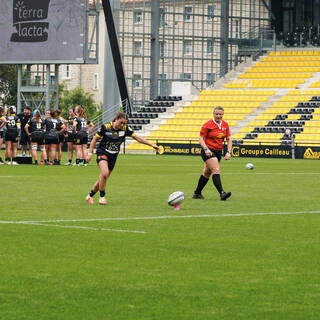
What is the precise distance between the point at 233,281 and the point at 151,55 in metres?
50.4

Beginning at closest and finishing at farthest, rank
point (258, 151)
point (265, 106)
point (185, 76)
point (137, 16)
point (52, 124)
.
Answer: point (52, 124) → point (258, 151) → point (265, 106) → point (137, 16) → point (185, 76)

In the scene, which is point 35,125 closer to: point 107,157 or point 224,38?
point 107,157

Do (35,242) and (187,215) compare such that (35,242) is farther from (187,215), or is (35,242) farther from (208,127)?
(208,127)

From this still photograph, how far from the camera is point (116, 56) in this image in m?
55.5

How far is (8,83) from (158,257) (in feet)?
255

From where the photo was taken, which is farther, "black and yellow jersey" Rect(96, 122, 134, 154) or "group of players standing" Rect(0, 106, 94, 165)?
"group of players standing" Rect(0, 106, 94, 165)

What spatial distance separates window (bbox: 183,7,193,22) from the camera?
5905cm

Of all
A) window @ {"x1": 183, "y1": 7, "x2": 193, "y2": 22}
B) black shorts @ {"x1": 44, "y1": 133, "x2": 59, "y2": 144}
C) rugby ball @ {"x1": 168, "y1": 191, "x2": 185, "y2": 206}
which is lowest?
rugby ball @ {"x1": 168, "y1": 191, "x2": 185, "y2": 206}

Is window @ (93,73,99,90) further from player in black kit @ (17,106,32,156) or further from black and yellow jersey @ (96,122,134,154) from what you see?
black and yellow jersey @ (96,122,134,154)

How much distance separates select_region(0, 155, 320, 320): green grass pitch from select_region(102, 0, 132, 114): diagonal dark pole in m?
36.4

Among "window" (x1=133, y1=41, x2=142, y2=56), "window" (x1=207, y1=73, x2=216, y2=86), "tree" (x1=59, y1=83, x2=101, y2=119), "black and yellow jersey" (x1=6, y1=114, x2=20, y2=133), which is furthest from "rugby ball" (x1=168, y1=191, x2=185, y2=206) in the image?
"tree" (x1=59, y1=83, x2=101, y2=119)

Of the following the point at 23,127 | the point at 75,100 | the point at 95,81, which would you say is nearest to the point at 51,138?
the point at 23,127

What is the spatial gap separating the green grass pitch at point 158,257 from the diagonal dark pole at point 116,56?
36356 mm

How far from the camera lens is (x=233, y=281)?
27.5 ft
